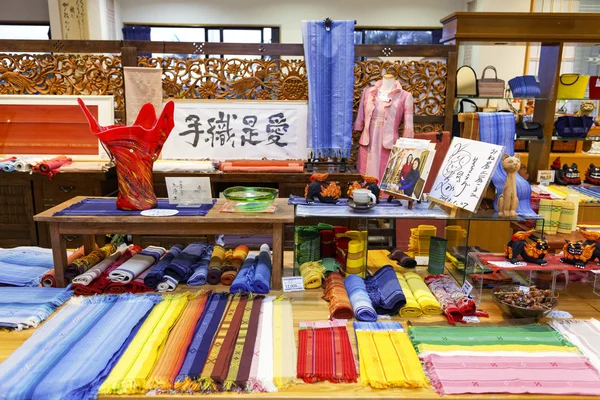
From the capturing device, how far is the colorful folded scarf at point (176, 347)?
1.42 m

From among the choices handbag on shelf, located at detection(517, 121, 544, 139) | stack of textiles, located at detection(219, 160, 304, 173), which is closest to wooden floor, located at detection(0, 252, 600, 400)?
stack of textiles, located at detection(219, 160, 304, 173)

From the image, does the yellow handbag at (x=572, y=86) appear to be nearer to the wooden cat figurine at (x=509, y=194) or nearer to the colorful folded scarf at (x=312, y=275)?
the wooden cat figurine at (x=509, y=194)

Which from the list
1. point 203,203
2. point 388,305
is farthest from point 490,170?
point 203,203

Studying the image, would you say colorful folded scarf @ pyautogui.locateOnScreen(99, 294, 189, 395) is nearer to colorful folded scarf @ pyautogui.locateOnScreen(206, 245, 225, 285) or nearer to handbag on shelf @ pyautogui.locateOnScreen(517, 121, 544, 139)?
colorful folded scarf @ pyautogui.locateOnScreen(206, 245, 225, 285)

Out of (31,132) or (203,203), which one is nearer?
(203,203)

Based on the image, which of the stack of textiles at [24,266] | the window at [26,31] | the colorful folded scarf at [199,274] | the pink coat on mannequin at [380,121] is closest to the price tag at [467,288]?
the colorful folded scarf at [199,274]

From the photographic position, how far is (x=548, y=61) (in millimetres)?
3982

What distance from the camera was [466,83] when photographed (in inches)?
157

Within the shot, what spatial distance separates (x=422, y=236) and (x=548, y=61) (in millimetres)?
2601

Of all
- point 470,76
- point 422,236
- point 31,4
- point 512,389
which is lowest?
point 512,389

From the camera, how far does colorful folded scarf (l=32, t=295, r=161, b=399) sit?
1.37m

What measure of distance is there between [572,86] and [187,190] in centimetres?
350

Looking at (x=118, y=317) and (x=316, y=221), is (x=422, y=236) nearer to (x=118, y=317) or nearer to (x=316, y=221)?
(x=316, y=221)

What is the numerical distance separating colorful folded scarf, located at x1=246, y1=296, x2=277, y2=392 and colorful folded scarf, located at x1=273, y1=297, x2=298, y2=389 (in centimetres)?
1
